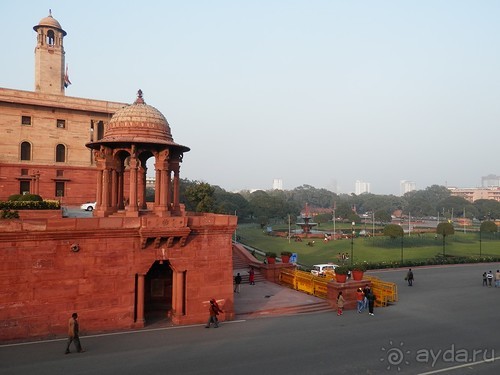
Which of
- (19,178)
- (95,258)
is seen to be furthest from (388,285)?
(19,178)

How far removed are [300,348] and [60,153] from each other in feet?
103

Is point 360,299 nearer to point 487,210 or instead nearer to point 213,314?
point 213,314

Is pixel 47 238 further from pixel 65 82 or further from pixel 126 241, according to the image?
pixel 65 82

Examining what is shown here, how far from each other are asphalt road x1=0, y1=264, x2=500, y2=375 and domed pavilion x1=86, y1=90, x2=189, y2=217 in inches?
225

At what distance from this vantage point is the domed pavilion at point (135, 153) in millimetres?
17562

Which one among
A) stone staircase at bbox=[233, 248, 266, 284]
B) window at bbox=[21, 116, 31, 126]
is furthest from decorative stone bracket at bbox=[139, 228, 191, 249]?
window at bbox=[21, 116, 31, 126]

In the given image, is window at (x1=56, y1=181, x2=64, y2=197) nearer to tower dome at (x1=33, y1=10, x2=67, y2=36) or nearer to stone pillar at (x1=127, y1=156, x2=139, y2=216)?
tower dome at (x1=33, y1=10, x2=67, y2=36)

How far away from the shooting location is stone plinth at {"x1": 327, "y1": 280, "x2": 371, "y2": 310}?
794 inches

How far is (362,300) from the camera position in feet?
64.3

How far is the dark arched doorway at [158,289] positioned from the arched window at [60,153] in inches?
890

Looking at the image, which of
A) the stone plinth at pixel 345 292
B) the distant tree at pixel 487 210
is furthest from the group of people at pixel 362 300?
the distant tree at pixel 487 210

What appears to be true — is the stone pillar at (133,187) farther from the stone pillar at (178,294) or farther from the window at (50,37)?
the window at (50,37)

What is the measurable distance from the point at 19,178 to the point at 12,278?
79.5 feet

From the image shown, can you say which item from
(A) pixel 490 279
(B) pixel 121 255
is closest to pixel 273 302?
(B) pixel 121 255
